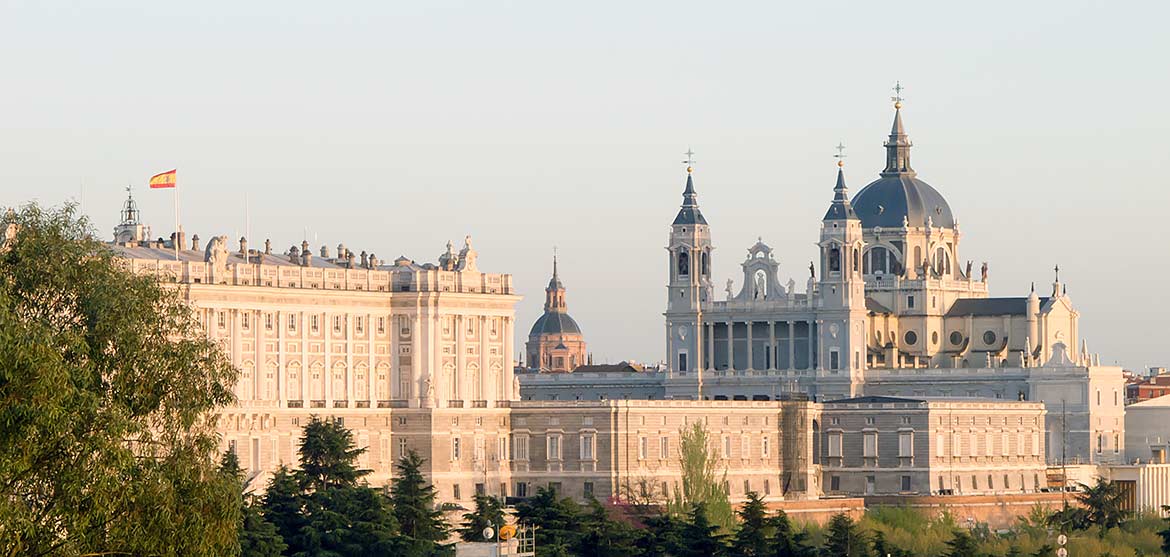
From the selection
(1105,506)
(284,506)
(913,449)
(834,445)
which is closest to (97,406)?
(284,506)

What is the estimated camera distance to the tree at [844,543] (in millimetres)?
114312

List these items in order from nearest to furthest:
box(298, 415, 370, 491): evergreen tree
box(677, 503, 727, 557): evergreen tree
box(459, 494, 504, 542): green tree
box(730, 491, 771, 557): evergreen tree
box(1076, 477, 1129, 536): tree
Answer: box(677, 503, 727, 557): evergreen tree
box(459, 494, 504, 542): green tree
box(730, 491, 771, 557): evergreen tree
box(298, 415, 370, 491): evergreen tree
box(1076, 477, 1129, 536): tree

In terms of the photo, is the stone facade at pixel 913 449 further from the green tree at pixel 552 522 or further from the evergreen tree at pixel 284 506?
the evergreen tree at pixel 284 506

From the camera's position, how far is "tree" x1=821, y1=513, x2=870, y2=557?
375ft

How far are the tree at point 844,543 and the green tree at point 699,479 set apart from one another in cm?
1546

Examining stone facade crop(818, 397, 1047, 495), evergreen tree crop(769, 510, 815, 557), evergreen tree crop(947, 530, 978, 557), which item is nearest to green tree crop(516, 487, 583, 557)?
evergreen tree crop(769, 510, 815, 557)

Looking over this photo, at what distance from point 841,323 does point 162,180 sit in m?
71.5

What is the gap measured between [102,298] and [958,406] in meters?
113

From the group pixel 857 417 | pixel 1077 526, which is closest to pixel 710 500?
pixel 1077 526

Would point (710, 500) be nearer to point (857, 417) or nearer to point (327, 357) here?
point (327, 357)

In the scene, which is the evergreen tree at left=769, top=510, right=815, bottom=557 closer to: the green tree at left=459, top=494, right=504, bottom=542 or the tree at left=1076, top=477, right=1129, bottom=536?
the green tree at left=459, top=494, right=504, bottom=542

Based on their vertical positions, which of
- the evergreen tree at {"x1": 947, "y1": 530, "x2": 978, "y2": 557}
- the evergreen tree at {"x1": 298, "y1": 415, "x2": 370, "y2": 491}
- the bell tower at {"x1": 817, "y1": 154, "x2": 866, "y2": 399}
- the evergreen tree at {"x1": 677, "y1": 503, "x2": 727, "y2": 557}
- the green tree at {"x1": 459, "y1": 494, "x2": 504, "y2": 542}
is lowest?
the evergreen tree at {"x1": 947, "y1": 530, "x2": 978, "y2": 557}

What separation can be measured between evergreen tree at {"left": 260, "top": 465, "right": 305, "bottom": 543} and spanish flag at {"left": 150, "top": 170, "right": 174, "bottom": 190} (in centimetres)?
2589

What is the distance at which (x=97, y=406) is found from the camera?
62.0 metres
